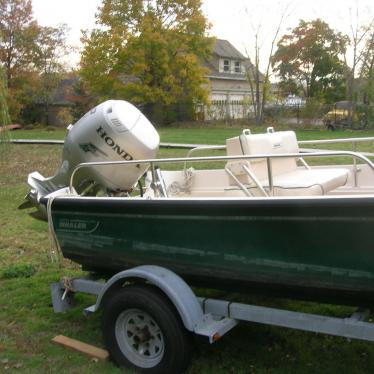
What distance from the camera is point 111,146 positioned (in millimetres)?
4527

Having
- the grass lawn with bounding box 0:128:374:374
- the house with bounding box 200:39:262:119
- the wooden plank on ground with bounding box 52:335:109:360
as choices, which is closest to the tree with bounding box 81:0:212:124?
the house with bounding box 200:39:262:119

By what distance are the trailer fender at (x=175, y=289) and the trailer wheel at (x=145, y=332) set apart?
9 centimetres

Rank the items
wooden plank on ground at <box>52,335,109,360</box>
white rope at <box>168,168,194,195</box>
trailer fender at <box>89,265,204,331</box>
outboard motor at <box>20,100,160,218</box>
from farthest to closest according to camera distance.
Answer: white rope at <box>168,168,194,195</box>
outboard motor at <box>20,100,160,218</box>
wooden plank on ground at <box>52,335,109,360</box>
trailer fender at <box>89,265,204,331</box>

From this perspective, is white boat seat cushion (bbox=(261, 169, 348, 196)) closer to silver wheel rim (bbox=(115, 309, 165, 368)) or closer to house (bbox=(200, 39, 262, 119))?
silver wheel rim (bbox=(115, 309, 165, 368))

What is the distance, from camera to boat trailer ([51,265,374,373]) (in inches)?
125

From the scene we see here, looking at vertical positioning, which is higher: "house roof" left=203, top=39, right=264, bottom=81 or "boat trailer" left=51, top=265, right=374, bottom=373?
"house roof" left=203, top=39, right=264, bottom=81

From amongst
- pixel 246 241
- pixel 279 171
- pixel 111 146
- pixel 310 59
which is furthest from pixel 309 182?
pixel 310 59

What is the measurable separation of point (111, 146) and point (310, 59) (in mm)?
34387

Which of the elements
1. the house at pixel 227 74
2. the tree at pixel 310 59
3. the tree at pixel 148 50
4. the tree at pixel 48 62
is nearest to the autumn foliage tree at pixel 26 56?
the tree at pixel 48 62

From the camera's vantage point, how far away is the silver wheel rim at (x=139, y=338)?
3598 millimetres

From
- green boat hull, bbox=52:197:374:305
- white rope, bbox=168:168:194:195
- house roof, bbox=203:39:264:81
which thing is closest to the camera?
green boat hull, bbox=52:197:374:305

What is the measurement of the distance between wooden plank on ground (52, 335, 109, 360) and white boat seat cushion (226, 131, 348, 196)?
1.61 metres

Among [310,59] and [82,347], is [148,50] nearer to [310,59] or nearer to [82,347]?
[310,59]

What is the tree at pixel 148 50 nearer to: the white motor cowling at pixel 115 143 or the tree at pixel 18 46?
the tree at pixel 18 46
